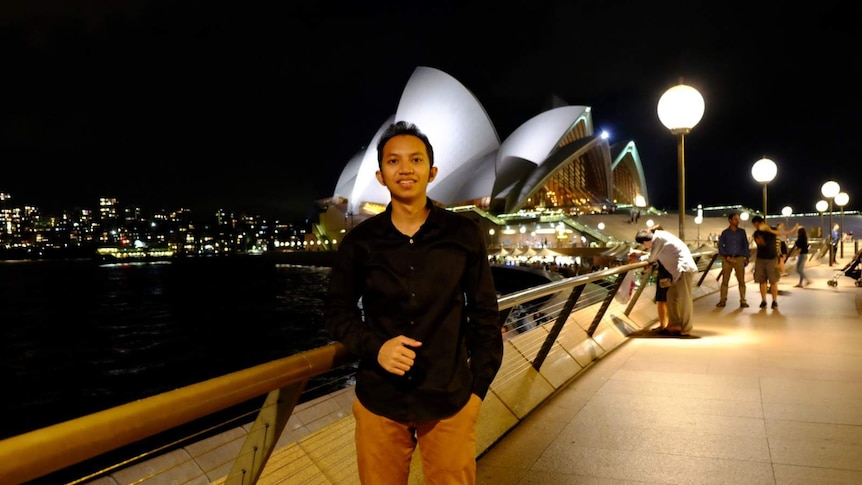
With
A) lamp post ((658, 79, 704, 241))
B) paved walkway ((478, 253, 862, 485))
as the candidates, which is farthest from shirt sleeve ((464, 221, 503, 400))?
lamp post ((658, 79, 704, 241))

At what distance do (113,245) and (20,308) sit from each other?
115069 mm

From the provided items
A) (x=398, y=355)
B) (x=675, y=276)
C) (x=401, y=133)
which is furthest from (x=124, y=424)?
(x=675, y=276)

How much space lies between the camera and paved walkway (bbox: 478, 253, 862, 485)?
2.65m

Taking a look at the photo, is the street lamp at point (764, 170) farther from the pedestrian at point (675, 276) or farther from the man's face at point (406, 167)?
the man's face at point (406, 167)

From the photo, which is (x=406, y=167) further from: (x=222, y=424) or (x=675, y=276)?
(x=675, y=276)

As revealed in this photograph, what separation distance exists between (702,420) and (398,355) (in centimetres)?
263

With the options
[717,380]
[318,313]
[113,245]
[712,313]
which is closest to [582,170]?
[318,313]

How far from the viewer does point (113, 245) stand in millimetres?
129750

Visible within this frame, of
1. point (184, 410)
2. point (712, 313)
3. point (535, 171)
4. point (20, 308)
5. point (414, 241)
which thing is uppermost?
point (535, 171)

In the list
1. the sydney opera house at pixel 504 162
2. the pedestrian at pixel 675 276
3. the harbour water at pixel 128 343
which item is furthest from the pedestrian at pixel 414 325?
the sydney opera house at pixel 504 162

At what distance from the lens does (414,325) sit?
5.02ft

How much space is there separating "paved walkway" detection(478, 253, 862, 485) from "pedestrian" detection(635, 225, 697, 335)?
43 centimetres

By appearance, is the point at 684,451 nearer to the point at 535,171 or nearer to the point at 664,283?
the point at 664,283

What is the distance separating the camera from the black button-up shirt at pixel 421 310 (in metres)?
1.53
